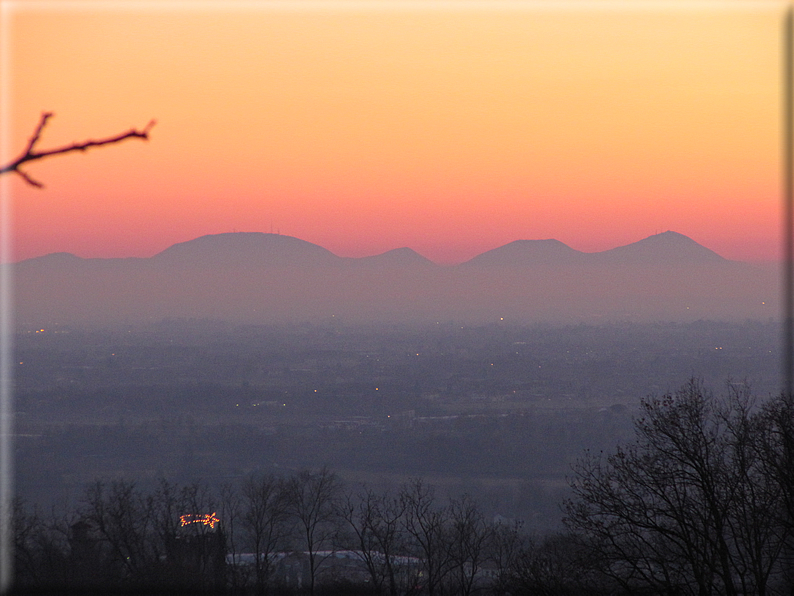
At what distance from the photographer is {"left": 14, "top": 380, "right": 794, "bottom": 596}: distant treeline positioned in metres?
5.12

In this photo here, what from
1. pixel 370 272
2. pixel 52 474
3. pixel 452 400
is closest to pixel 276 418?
pixel 452 400

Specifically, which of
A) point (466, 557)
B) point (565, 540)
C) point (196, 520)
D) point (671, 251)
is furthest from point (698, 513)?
point (671, 251)

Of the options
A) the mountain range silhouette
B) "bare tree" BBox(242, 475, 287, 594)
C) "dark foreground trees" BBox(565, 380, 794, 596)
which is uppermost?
the mountain range silhouette

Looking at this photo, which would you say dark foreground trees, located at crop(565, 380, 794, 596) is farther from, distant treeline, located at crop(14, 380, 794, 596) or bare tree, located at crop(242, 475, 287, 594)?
bare tree, located at crop(242, 475, 287, 594)

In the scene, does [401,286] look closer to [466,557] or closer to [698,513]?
[466,557]

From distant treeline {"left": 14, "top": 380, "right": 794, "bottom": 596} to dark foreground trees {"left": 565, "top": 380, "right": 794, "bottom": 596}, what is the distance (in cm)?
2

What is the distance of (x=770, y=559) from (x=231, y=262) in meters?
78.1

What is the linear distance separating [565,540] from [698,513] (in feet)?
7.36

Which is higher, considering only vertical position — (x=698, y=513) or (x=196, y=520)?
(x=698, y=513)

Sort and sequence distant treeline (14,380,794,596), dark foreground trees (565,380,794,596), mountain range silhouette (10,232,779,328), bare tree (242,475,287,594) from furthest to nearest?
mountain range silhouette (10,232,779,328), bare tree (242,475,287,594), distant treeline (14,380,794,596), dark foreground trees (565,380,794,596)

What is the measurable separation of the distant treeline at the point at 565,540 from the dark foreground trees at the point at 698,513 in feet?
0.07

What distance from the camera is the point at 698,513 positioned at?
5.11m

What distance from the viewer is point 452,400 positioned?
3428 centimetres

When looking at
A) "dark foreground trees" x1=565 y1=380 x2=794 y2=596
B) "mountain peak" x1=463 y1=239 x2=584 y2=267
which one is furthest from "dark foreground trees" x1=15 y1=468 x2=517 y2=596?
"mountain peak" x1=463 y1=239 x2=584 y2=267
